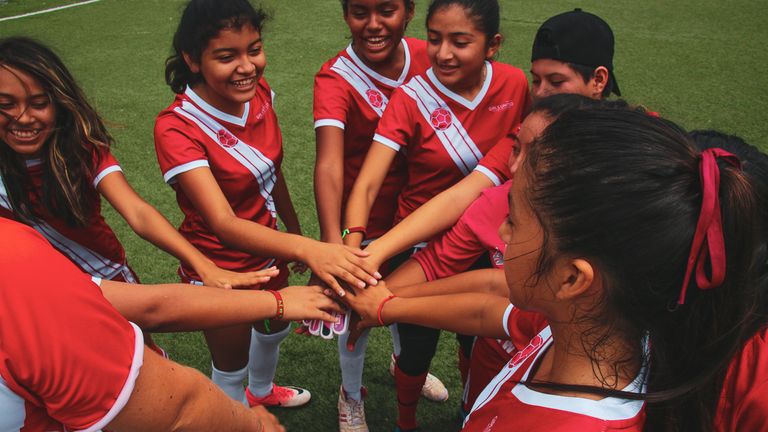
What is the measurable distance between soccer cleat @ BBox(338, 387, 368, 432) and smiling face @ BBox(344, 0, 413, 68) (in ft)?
4.86

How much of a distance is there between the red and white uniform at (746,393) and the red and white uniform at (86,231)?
203 cm

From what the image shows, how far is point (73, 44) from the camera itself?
781 cm

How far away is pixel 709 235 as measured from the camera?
977 mm

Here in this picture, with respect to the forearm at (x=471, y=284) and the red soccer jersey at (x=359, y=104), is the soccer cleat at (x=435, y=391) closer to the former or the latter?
the red soccer jersey at (x=359, y=104)

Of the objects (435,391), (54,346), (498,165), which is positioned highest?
(54,346)

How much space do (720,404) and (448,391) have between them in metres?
1.89

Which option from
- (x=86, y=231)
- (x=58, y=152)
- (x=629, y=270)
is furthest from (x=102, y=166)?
(x=629, y=270)

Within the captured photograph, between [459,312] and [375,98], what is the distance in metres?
1.08

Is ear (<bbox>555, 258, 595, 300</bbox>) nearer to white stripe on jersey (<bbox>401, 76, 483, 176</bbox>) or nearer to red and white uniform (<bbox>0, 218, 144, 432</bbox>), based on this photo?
red and white uniform (<bbox>0, 218, 144, 432</bbox>)

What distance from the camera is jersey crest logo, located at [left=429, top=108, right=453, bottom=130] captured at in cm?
228

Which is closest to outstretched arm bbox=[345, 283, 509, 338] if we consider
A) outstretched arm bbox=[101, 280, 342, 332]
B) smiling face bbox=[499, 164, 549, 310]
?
outstretched arm bbox=[101, 280, 342, 332]

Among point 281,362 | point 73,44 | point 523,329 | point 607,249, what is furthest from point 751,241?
point 73,44

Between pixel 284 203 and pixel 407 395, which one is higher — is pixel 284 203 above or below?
above

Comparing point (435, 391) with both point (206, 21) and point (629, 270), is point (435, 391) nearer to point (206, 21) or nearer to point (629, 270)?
point (206, 21)
